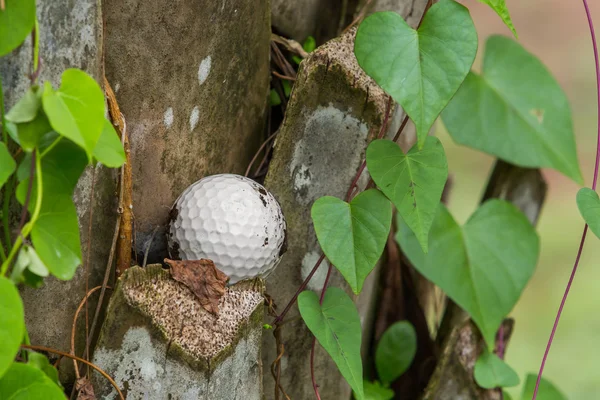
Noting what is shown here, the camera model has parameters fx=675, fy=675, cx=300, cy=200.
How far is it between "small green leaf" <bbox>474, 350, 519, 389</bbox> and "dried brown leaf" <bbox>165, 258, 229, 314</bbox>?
0.51m

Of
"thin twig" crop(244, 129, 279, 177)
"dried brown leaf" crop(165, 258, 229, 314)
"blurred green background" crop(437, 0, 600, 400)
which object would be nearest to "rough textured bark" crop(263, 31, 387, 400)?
"thin twig" crop(244, 129, 279, 177)

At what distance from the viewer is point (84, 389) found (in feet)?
2.32

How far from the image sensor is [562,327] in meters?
2.15

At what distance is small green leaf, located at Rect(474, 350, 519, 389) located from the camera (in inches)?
41.4

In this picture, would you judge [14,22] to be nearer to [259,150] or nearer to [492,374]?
[259,150]

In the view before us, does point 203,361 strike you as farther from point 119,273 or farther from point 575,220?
point 575,220

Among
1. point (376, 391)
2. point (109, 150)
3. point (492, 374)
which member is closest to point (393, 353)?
point (376, 391)

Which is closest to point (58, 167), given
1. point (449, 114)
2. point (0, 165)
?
point (0, 165)

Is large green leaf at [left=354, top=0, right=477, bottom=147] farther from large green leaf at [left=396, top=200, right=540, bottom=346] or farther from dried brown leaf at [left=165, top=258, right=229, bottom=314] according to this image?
large green leaf at [left=396, top=200, right=540, bottom=346]

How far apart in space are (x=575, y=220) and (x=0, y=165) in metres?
2.44

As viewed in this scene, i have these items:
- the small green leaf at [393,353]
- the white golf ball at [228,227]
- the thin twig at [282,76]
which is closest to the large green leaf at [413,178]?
the white golf ball at [228,227]

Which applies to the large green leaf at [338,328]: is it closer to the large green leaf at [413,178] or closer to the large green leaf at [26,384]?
the large green leaf at [413,178]

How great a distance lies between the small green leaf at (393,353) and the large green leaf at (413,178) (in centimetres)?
49

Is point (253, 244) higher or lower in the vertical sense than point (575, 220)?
higher
